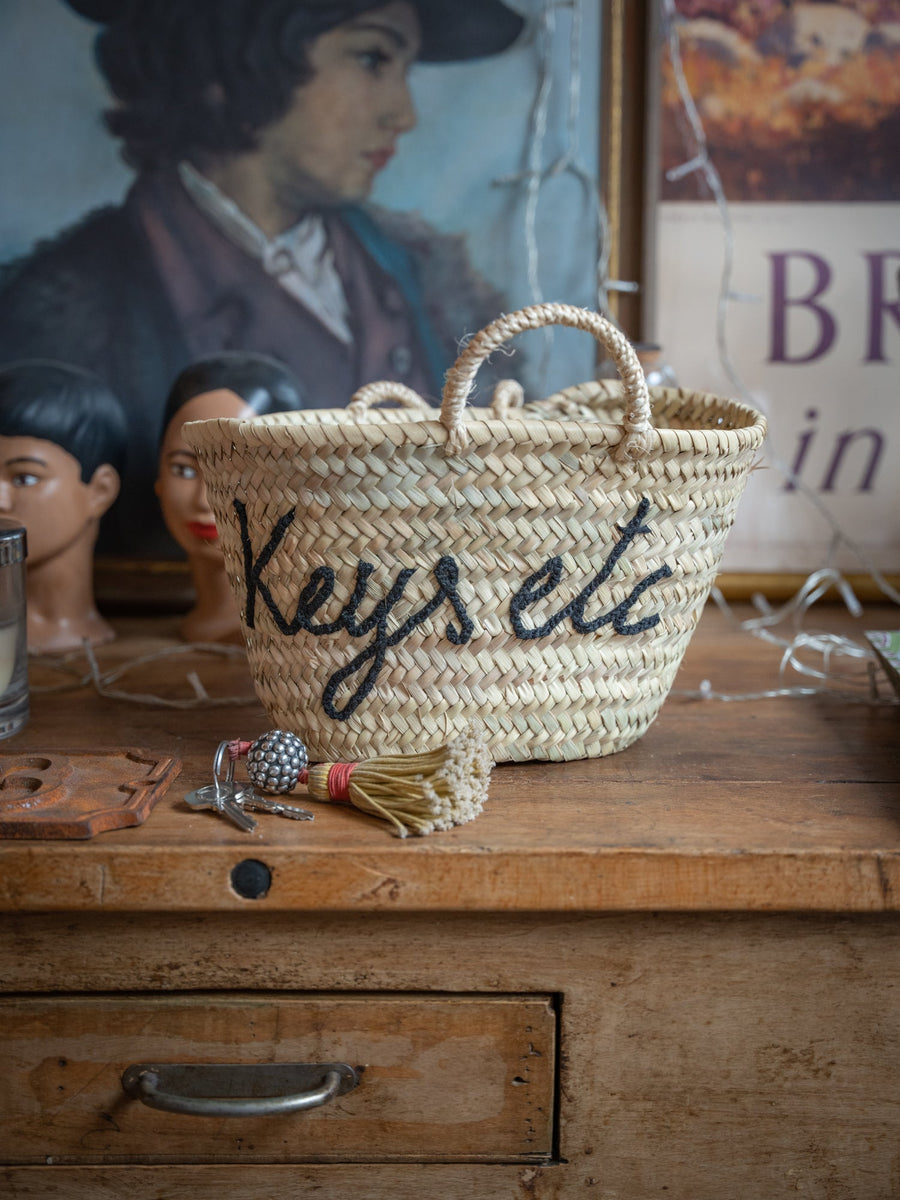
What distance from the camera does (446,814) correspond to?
0.58 meters

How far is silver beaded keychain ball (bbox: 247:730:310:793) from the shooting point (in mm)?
618

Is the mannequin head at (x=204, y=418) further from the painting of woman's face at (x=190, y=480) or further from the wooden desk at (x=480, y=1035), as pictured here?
the wooden desk at (x=480, y=1035)

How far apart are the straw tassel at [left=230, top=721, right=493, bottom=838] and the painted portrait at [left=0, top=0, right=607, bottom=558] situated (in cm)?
50

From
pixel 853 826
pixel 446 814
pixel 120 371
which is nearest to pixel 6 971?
pixel 446 814

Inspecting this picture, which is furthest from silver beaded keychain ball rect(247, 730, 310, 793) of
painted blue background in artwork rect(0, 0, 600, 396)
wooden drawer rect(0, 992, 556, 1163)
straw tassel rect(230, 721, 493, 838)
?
painted blue background in artwork rect(0, 0, 600, 396)

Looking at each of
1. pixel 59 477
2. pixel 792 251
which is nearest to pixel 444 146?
pixel 792 251

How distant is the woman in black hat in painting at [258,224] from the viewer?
1009 mm

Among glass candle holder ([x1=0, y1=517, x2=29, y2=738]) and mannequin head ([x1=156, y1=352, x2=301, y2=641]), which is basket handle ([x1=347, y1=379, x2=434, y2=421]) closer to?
mannequin head ([x1=156, y1=352, x2=301, y2=641])

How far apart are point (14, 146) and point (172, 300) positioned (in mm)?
216

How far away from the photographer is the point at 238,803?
2.00 feet

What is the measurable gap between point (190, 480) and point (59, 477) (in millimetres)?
118

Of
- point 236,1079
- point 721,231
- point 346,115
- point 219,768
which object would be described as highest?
point 346,115

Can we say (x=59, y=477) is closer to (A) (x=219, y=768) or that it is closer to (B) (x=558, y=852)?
(A) (x=219, y=768)

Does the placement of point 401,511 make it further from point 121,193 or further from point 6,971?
point 121,193
